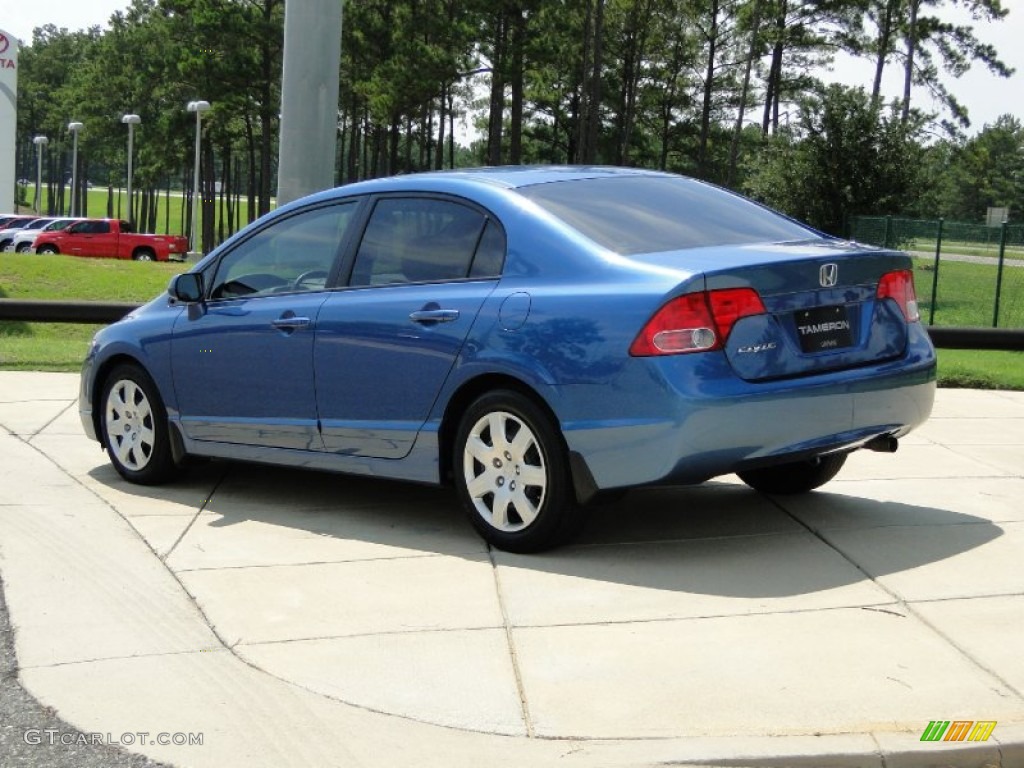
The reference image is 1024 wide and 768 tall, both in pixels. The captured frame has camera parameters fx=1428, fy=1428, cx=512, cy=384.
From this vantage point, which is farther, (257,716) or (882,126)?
(882,126)

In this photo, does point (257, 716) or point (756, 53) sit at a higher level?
point (756, 53)

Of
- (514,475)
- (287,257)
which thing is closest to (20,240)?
(287,257)

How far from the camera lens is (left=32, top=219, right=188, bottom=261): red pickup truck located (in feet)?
160

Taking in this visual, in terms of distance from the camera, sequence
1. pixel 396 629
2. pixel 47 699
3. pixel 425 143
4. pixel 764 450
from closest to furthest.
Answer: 1. pixel 47 699
2. pixel 396 629
3. pixel 764 450
4. pixel 425 143

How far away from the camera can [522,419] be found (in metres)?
5.89

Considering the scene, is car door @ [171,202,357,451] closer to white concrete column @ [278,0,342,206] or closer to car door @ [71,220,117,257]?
white concrete column @ [278,0,342,206]

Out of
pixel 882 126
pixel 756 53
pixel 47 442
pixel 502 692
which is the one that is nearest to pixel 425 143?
pixel 756 53

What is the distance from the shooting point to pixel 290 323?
6918mm

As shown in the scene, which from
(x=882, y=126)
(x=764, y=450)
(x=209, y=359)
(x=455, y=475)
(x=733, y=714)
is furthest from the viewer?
(x=882, y=126)

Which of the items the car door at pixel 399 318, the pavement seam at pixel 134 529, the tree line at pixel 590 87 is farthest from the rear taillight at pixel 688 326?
the tree line at pixel 590 87

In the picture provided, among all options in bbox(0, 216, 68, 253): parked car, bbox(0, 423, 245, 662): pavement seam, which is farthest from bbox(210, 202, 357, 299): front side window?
bbox(0, 216, 68, 253): parked car

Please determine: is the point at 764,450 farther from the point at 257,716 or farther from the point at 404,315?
the point at 257,716

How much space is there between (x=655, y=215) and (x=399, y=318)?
4.05 feet

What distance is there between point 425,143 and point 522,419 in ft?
238
